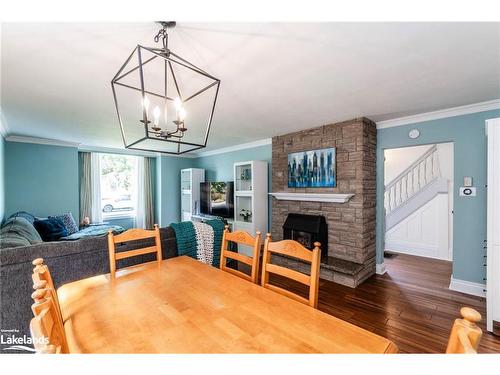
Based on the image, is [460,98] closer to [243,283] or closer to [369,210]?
[369,210]

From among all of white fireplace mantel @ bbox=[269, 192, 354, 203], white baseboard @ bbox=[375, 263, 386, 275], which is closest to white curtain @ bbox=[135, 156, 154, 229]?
white fireplace mantel @ bbox=[269, 192, 354, 203]

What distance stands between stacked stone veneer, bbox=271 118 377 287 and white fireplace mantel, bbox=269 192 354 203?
0.10m

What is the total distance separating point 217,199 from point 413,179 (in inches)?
170

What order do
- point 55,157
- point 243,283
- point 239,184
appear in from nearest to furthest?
1. point 243,283
2. point 55,157
3. point 239,184

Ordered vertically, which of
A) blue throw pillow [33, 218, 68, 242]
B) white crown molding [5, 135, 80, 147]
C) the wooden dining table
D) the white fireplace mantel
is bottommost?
blue throw pillow [33, 218, 68, 242]

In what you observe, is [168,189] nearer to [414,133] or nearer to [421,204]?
[414,133]

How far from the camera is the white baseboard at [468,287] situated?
2.69 metres

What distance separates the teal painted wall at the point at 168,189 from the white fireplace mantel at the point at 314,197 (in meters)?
3.29

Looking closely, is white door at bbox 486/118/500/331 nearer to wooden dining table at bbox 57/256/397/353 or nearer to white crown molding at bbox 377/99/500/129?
white crown molding at bbox 377/99/500/129

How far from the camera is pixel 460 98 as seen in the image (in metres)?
2.46

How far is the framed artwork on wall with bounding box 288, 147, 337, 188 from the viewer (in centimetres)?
348

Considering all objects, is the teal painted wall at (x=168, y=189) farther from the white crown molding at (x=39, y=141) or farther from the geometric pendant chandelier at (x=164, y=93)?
the geometric pendant chandelier at (x=164, y=93)
